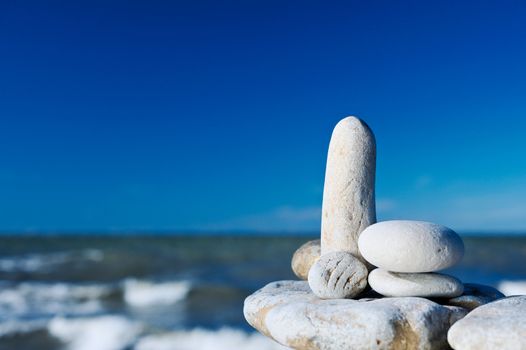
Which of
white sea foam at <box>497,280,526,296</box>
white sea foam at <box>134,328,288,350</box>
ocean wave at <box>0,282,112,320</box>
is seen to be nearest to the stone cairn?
white sea foam at <box>134,328,288,350</box>

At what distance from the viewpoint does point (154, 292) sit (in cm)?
1783

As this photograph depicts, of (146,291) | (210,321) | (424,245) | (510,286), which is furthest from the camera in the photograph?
(510,286)

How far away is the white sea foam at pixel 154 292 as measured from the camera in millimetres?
16664

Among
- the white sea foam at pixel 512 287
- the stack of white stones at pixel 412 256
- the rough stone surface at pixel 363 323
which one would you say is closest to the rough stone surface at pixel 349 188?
the stack of white stones at pixel 412 256

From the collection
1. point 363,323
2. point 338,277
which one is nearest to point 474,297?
point 338,277

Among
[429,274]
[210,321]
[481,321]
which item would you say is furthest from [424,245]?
[210,321]

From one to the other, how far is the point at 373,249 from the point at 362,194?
893mm

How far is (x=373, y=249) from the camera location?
489 centimetres

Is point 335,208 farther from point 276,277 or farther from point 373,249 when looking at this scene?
point 276,277

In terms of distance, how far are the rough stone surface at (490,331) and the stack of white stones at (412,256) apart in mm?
503

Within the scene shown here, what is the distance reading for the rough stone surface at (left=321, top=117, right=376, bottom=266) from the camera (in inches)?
220

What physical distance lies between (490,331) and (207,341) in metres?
8.60

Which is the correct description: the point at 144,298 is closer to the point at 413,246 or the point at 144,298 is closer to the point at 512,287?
the point at 512,287

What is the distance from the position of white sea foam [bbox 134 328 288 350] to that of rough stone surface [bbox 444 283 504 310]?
242 inches
